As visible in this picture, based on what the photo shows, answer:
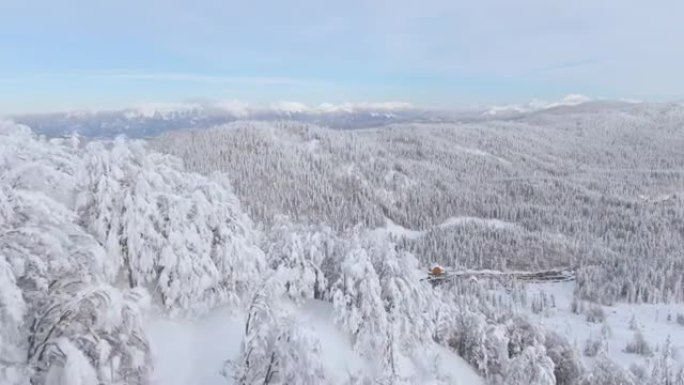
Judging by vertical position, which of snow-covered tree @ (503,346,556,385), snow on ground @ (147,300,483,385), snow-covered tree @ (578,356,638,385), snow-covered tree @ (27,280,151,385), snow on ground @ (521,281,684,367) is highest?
snow-covered tree @ (27,280,151,385)

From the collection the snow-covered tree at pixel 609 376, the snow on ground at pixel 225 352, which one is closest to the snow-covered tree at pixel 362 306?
the snow on ground at pixel 225 352

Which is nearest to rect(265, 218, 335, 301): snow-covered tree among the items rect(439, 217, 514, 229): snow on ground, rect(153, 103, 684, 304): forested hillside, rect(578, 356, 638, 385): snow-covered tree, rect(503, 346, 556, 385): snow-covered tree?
rect(503, 346, 556, 385): snow-covered tree

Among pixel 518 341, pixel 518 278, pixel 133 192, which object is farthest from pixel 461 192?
pixel 133 192

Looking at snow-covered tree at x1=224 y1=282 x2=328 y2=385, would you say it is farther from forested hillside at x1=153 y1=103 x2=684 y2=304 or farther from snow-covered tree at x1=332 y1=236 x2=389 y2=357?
forested hillside at x1=153 y1=103 x2=684 y2=304

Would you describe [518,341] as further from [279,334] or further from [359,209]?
[359,209]

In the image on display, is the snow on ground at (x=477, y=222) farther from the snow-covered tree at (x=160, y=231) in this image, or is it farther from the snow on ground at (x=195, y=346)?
the snow on ground at (x=195, y=346)

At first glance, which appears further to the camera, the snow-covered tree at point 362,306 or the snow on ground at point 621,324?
the snow on ground at point 621,324
